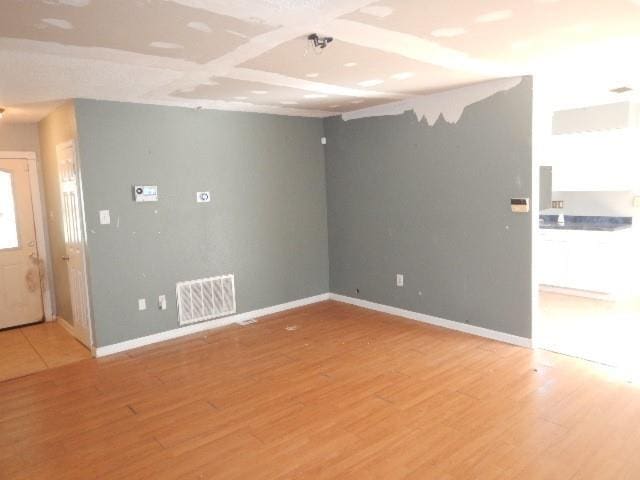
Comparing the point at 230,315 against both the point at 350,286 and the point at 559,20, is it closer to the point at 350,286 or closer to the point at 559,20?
the point at 350,286

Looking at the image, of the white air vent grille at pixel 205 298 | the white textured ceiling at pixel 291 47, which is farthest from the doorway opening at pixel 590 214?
the white air vent grille at pixel 205 298

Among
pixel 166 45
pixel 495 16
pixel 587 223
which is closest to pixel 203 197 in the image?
pixel 166 45

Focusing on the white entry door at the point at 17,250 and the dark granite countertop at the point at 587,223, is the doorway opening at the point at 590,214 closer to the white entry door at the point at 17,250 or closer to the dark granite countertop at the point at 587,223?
the dark granite countertop at the point at 587,223

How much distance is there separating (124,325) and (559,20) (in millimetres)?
4388

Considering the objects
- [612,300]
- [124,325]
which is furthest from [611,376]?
[124,325]

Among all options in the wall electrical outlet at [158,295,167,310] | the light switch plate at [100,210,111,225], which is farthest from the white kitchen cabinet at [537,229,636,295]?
the light switch plate at [100,210,111,225]

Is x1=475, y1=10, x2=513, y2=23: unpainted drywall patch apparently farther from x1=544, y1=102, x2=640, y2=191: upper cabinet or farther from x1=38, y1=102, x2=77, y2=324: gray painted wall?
x1=544, y1=102, x2=640, y2=191: upper cabinet

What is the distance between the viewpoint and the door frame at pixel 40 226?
5320 millimetres

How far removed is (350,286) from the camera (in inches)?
232

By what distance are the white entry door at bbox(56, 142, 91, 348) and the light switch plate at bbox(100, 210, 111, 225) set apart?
17 cm

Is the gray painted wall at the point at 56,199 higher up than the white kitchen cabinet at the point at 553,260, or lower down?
higher up

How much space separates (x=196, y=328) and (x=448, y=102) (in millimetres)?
3619

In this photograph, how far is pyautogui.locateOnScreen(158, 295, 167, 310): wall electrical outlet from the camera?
4.68 metres

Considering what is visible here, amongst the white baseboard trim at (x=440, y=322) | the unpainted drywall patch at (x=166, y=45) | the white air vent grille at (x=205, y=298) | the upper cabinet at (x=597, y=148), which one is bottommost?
the white baseboard trim at (x=440, y=322)
